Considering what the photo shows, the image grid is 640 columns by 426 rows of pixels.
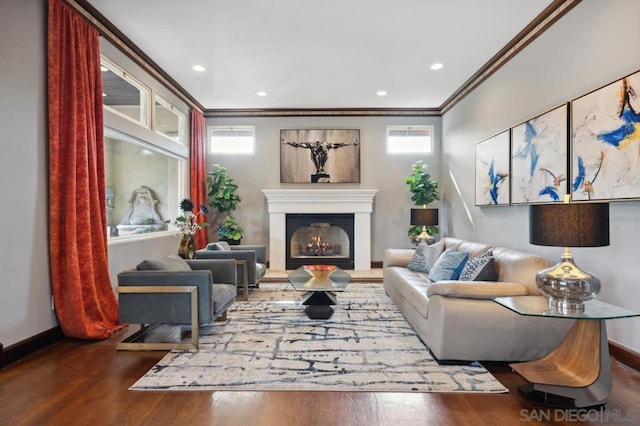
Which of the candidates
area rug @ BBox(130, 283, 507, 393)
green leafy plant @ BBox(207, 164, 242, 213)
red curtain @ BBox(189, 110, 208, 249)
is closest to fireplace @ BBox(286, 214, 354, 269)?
green leafy plant @ BBox(207, 164, 242, 213)

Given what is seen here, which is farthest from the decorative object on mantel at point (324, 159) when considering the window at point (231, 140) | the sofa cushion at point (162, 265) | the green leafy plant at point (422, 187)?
the sofa cushion at point (162, 265)

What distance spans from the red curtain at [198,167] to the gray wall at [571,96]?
462cm

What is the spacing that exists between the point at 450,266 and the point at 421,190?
108 inches

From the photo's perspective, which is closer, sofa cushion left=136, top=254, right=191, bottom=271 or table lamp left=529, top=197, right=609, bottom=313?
table lamp left=529, top=197, right=609, bottom=313

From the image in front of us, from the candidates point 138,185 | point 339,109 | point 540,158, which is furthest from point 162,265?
point 339,109

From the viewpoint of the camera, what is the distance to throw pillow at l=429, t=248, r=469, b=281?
369cm

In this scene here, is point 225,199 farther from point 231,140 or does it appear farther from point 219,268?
point 219,268

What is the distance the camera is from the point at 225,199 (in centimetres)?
651

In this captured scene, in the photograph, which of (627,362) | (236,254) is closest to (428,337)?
(627,362)

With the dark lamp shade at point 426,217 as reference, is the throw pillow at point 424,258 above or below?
below

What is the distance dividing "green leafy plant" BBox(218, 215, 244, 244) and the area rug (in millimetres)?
2510

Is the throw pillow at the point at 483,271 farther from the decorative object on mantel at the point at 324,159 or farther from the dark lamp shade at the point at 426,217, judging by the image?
the decorative object on mantel at the point at 324,159

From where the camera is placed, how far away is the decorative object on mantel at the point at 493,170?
429cm

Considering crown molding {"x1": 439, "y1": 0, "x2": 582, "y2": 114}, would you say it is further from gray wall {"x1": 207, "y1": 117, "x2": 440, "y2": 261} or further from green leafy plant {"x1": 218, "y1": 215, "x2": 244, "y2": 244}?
green leafy plant {"x1": 218, "y1": 215, "x2": 244, "y2": 244}
